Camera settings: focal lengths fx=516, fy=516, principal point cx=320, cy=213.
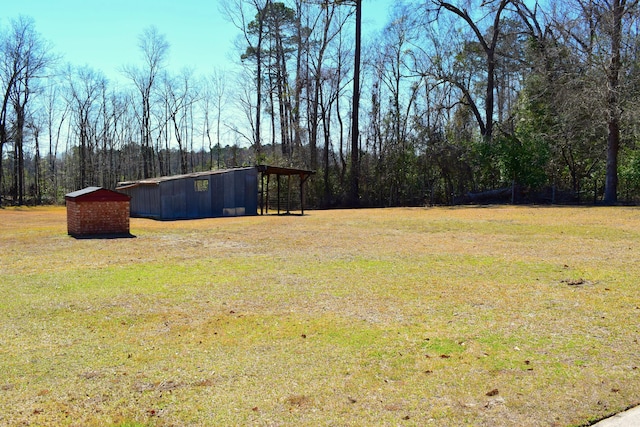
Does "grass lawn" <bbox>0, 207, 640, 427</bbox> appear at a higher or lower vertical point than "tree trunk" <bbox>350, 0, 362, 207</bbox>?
lower

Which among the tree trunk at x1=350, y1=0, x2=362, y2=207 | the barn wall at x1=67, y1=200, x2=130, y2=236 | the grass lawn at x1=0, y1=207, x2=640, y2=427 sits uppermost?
the tree trunk at x1=350, y1=0, x2=362, y2=207

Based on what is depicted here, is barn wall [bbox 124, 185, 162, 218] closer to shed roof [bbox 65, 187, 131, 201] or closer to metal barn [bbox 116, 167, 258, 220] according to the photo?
metal barn [bbox 116, 167, 258, 220]

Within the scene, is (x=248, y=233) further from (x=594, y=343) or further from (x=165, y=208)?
(x=594, y=343)

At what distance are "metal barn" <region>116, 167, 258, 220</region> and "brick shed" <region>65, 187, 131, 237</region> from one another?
26.8 feet

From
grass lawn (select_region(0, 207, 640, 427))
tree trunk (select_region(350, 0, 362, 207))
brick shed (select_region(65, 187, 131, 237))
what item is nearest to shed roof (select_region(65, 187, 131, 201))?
brick shed (select_region(65, 187, 131, 237))

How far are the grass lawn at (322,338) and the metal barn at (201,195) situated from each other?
1257 centimetres

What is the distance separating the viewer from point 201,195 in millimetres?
23234

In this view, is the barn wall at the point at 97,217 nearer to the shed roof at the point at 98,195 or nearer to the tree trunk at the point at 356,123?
the shed roof at the point at 98,195

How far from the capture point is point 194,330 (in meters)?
5.27

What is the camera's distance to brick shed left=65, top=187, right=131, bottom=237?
13586 millimetres

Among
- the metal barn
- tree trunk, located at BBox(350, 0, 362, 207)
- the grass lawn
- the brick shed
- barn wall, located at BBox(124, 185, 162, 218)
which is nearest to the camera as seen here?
the grass lawn

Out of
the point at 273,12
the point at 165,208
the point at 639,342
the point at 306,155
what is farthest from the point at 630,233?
the point at 273,12

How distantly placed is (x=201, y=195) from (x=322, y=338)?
19.1 m

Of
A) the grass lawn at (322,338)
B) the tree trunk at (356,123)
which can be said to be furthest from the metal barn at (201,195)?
the grass lawn at (322,338)
